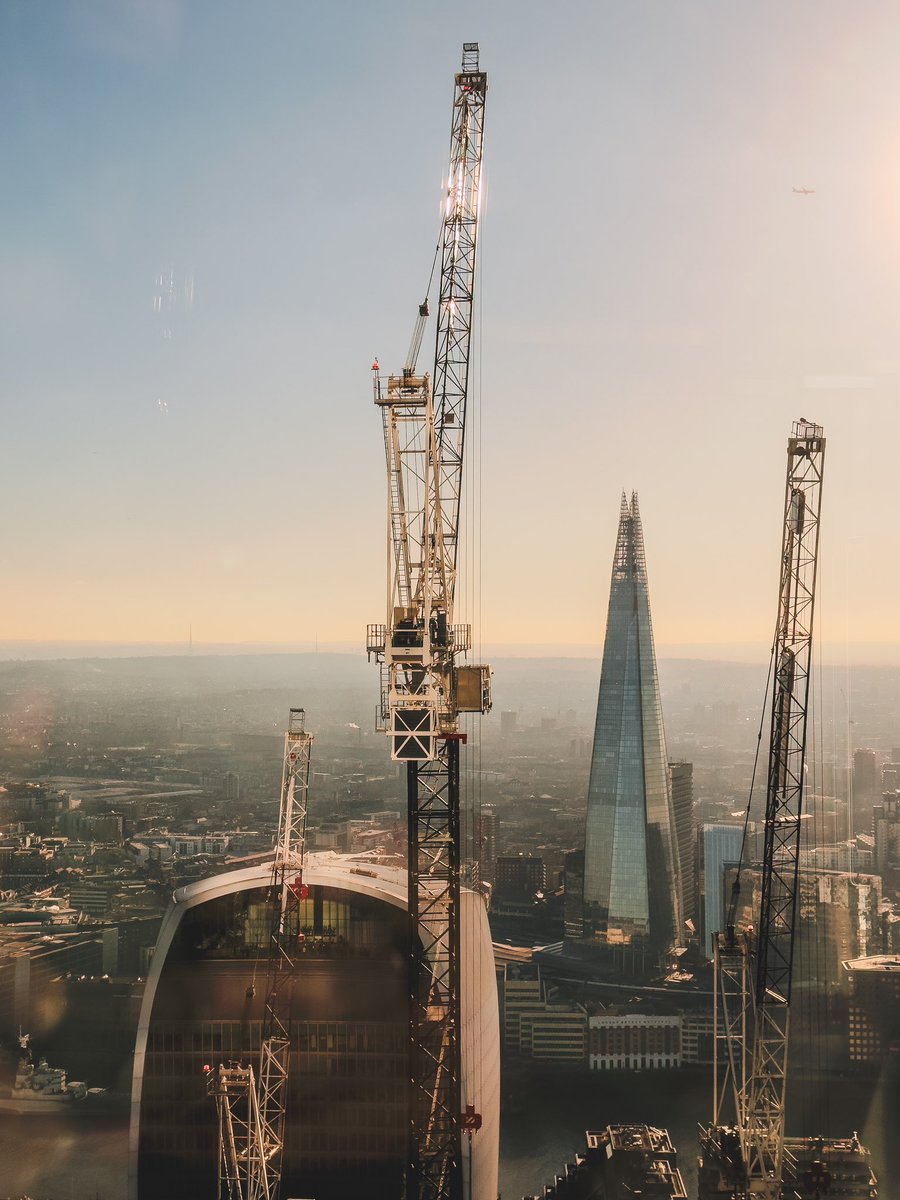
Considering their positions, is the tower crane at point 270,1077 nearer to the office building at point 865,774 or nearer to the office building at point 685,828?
the office building at point 865,774

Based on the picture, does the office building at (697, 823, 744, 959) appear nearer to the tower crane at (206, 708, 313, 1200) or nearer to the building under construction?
the building under construction

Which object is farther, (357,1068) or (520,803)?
(520,803)

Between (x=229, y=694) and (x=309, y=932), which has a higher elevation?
(x=229, y=694)

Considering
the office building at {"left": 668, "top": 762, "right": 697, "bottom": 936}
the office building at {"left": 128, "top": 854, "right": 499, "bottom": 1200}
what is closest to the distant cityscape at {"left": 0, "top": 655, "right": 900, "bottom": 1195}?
the office building at {"left": 668, "top": 762, "right": 697, "bottom": 936}

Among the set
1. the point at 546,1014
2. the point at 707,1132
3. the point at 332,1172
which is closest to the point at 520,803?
the point at 546,1014

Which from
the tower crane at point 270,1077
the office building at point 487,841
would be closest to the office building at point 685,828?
the office building at point 487,841

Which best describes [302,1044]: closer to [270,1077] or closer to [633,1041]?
[270,1077]

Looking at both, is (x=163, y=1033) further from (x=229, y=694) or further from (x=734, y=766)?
(x=734, y=766)
